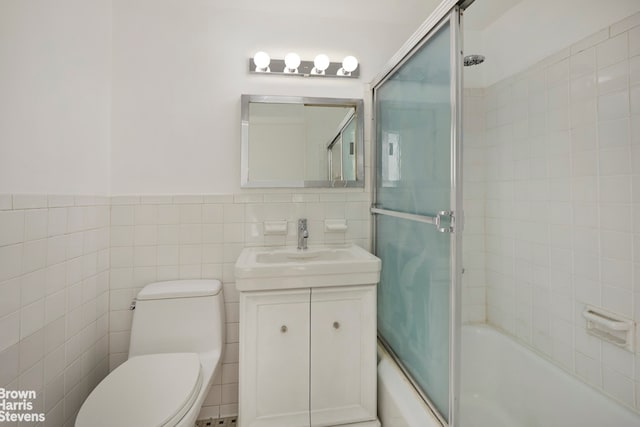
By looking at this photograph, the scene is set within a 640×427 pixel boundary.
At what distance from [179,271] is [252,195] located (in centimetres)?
57

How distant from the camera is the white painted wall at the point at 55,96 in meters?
0.91

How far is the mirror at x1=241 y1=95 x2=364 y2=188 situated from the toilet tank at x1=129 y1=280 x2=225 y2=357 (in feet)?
2.09

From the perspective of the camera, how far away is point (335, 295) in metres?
1.27

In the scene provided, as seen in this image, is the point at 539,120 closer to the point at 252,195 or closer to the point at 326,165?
the point at 326,165

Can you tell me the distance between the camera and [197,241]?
154 centimetres

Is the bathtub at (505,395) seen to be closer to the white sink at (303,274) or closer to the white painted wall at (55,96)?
the white sink at (303,274)

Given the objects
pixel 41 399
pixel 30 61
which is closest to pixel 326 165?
pixel 30 61

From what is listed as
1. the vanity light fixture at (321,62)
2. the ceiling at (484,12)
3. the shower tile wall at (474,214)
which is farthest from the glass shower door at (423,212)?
the ceiling at (484,12)

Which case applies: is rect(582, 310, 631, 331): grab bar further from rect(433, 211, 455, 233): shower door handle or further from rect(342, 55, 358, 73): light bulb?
rect(342, 55, 358, 73): light bulb

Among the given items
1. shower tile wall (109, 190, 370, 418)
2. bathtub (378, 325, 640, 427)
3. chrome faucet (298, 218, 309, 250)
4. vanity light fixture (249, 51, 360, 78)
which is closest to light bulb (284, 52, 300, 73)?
vanity light fixture (249, 51, 360, 78)

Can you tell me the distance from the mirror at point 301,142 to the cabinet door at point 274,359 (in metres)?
0.66

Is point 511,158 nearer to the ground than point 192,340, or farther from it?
farther from it

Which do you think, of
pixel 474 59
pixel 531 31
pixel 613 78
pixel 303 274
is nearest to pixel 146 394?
pixel 303 274

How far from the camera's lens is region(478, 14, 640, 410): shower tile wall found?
3.51ft
